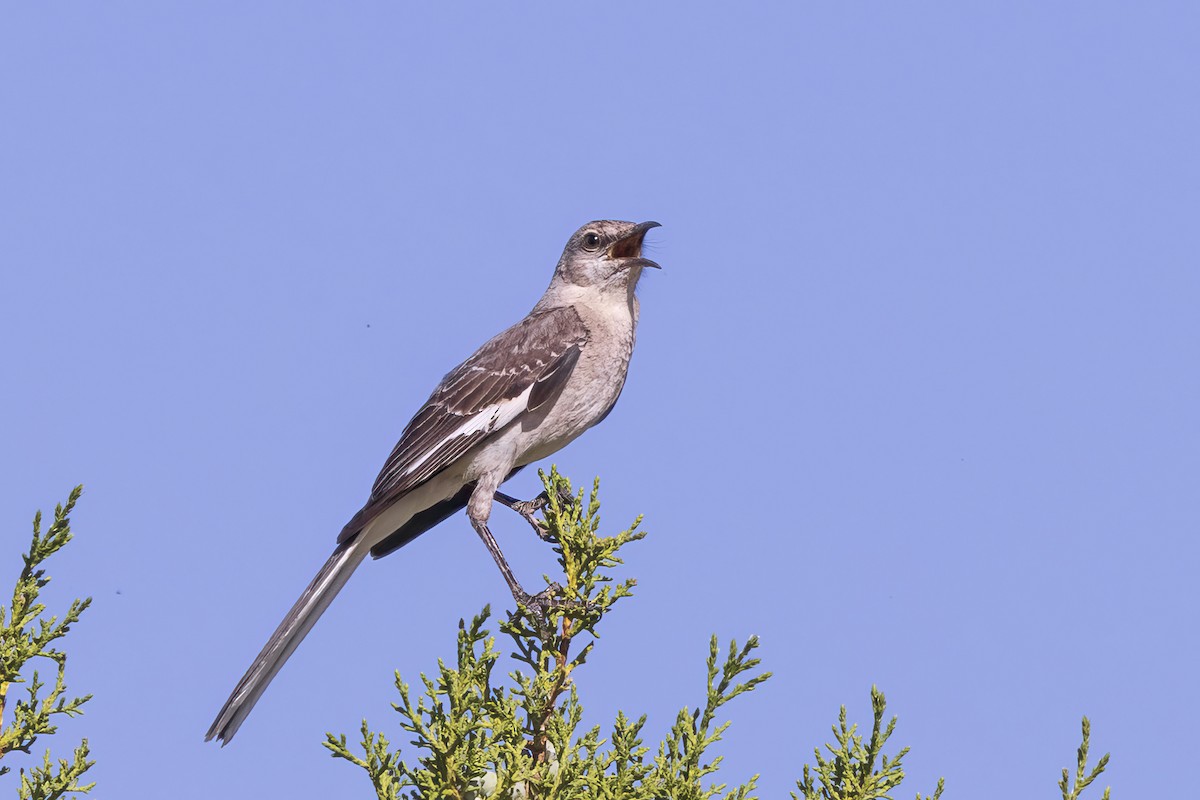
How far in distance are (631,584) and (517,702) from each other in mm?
618

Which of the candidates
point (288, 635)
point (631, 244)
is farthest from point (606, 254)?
point (288, 635)

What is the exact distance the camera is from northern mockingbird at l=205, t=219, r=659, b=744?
6227 millimetres

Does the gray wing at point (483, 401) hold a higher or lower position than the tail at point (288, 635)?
higher

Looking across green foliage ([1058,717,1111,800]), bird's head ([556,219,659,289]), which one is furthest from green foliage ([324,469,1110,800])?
bird's head ([556,219,659,289])

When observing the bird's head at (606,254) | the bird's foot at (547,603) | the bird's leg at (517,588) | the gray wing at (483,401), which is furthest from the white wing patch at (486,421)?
the bird's foot at (547,603)

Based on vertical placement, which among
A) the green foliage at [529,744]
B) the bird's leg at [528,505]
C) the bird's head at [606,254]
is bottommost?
the green foliage at [529,744]

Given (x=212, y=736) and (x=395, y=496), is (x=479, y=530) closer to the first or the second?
(x=395, y=496)

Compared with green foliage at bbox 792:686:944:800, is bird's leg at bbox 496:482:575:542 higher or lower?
higher

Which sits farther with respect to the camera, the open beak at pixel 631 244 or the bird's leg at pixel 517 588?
the open beak at pixel 631 244

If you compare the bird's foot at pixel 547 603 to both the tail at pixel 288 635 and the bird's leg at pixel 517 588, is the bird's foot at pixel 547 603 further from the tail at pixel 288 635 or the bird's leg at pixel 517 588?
the tail at pixel 288 635

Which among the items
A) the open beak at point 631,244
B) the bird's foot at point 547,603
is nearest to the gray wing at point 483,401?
the open beak at point 631,244

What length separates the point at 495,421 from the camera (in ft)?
20.5

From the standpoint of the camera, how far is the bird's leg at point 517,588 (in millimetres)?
4574

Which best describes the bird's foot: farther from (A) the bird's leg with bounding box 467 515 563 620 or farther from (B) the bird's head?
(B) the bird's head
